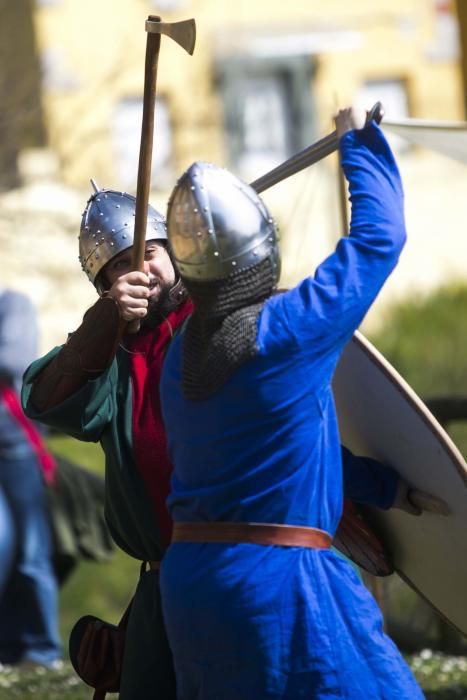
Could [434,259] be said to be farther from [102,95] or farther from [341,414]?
[341,414]

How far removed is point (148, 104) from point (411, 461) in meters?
1.05

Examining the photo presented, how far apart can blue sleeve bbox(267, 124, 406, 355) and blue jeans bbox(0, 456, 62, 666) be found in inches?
200

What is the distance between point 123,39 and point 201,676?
57.4 ft

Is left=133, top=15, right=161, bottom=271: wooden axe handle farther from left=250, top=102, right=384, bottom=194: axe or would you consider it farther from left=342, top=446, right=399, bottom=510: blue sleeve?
left=342, top=446, right=399, bottom=510: blue sleeve

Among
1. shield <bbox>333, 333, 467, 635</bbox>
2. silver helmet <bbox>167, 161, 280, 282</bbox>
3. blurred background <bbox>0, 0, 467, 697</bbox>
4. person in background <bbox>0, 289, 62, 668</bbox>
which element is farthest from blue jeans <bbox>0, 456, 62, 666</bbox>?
blurred background <bbox>0, 0, 467, 697</bbox>

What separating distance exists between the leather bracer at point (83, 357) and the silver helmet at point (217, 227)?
39 cm

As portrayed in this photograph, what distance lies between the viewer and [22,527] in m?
8.75

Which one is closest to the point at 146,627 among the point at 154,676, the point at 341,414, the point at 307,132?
the point at 154,676

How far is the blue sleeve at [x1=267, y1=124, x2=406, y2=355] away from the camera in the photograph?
3748mm

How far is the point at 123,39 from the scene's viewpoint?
20.8 meters

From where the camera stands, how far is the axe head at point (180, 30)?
4152 millimetres

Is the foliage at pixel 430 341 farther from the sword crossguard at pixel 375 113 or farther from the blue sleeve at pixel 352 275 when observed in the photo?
the blue sleeve at pixel 352 275

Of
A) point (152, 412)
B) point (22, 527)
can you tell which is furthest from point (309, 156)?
point (22, 527)

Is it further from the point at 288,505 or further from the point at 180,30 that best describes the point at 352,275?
the point at 180,30
